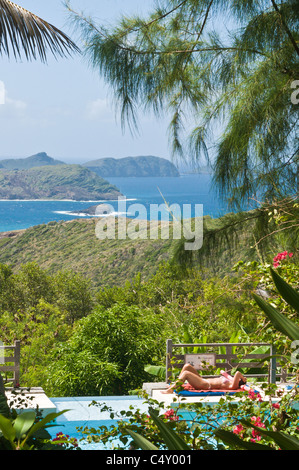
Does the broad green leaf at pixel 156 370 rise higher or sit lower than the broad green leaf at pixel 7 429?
lower

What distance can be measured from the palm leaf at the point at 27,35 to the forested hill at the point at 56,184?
4238 cm

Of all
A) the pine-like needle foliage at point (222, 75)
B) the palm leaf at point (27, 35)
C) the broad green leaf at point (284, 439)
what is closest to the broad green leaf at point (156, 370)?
the pine-like needle foliage at point (222, 75)

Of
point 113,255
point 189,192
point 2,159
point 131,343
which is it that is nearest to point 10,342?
point 131,343

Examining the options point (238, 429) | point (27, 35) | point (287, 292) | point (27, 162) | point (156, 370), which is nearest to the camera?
point (287, 292)

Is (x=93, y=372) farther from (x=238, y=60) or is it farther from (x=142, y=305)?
(x=142, y=305)

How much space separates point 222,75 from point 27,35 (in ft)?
5.55

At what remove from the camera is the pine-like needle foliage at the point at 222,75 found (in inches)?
143

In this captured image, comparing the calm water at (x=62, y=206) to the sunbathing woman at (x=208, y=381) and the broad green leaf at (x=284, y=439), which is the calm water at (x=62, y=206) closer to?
the sunbathing woman at (x=208, y=381)

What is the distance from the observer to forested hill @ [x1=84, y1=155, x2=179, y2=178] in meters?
48.6

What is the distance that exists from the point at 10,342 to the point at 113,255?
567 inches

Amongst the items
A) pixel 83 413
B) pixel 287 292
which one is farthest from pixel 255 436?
pixel 83 413

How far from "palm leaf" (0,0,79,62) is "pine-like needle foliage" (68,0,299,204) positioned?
732 mm

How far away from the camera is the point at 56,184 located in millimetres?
48312

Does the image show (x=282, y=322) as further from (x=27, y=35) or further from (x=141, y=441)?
(x=27, y=35)
